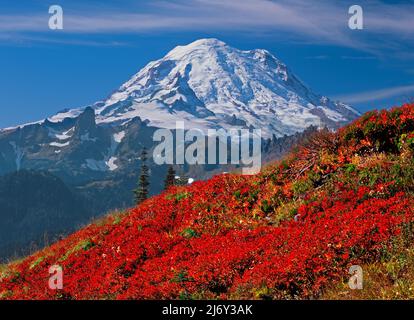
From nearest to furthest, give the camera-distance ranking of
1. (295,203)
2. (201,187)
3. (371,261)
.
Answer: (371,261) < (295,203) < (201,187)

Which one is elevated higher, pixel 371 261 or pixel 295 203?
pixel 295 203

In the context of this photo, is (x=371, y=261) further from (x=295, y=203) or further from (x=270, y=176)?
(x=270, y=176)

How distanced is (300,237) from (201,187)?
8584mm

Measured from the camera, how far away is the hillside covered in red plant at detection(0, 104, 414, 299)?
525 inches

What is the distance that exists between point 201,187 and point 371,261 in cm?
1093

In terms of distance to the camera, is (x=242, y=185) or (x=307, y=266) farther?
(x=242, y=185)

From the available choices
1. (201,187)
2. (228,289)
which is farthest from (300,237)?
(201,187)

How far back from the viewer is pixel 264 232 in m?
16.5

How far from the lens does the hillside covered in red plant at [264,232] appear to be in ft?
43.7
